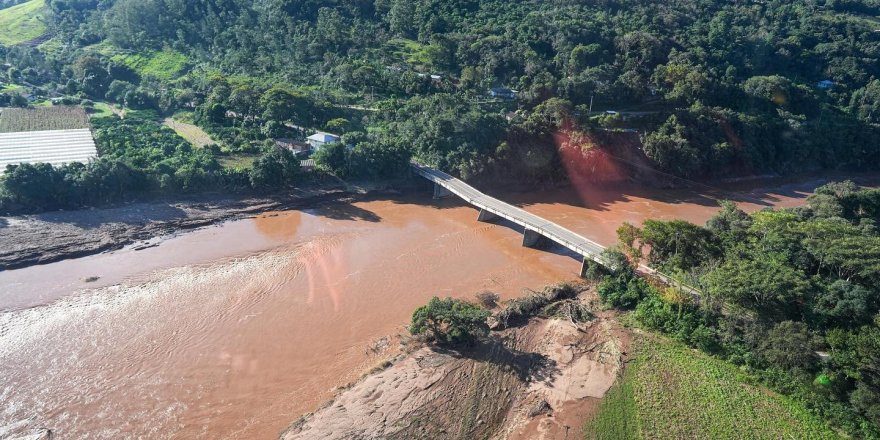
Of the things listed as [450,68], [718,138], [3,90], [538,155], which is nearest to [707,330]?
[538,155]

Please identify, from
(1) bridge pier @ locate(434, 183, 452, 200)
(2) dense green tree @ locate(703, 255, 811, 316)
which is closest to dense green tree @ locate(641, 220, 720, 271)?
(2) dense green tree @ locate(703, 255, 811, 316)

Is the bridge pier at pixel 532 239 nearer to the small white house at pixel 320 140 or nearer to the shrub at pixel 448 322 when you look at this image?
the shrub at pixel 448 322

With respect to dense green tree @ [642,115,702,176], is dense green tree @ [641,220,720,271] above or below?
below

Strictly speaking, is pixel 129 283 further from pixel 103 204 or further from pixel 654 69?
pixel 654 69

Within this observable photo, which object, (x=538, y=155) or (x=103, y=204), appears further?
(x=538, y=155)

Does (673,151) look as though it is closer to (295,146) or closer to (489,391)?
(295,146)

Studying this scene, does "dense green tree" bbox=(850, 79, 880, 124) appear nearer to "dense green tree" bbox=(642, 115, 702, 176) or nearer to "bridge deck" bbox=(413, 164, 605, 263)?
"dense green tree" bbox=(642, 115, 702, 176)

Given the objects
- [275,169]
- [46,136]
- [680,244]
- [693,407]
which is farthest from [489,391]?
[46,136]
